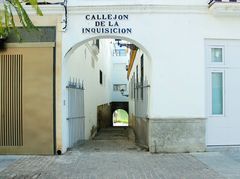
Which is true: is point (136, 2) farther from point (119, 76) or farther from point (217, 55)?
point (119, 76)

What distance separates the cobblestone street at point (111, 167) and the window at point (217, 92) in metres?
1.77

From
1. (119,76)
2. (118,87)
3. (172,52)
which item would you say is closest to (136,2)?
(172,52)

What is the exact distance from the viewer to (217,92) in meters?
10.9

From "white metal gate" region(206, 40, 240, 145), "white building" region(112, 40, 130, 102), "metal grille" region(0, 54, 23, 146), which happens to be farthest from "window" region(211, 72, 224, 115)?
"white building" region(112, 40, 130, 102)

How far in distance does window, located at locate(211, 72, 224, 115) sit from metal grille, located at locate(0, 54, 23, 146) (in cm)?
557

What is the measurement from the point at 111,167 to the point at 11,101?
368 cm

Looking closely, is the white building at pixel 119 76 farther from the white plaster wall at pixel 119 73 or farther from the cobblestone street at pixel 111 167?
the cobblestone street at pixel 111 167

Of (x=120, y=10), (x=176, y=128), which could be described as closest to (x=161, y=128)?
(x=176, y=128)

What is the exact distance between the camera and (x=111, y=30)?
10.6 metres

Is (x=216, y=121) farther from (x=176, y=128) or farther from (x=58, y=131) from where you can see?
(x=58, y=131)

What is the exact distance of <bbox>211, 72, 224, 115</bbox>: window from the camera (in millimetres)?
10875

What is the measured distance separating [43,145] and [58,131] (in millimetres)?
561

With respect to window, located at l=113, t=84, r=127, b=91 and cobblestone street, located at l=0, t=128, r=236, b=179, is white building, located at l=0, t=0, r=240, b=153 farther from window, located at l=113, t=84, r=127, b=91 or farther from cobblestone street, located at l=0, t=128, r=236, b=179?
window, located at l=113, t=84, r=127, b=91

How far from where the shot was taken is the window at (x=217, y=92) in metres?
10.9
